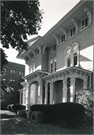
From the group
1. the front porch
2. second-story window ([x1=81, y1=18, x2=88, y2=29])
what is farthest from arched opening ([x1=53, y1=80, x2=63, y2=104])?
second-story window ([x1=81, y1=18, x2=88, y2=29])

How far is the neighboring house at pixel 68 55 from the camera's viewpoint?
668 inches

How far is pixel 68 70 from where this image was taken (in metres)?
17.2

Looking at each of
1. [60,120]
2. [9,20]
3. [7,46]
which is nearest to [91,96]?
[60,120]

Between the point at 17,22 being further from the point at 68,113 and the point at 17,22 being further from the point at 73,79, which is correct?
the point at 68,113

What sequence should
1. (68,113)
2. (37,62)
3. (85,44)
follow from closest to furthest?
(68,113)
(85,44)
(37,62)

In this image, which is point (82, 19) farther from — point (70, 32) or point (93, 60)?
point (93, 60)

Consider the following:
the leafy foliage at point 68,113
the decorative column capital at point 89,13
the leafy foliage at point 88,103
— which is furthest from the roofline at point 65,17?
the leafy foliage at point 68,113

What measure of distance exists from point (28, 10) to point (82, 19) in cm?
827

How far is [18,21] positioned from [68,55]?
27.9 ft

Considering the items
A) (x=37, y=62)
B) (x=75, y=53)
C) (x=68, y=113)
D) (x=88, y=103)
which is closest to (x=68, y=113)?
(x=68, y=113)

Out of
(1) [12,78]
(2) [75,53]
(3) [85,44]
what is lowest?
(1) [12,78]

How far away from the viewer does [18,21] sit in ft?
44.6

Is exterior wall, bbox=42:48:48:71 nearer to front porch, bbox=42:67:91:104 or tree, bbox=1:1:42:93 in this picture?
front porch, bbox=42:67:91:104

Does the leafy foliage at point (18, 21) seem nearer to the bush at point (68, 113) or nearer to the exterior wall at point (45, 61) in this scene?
the bush at point (68, 113)
